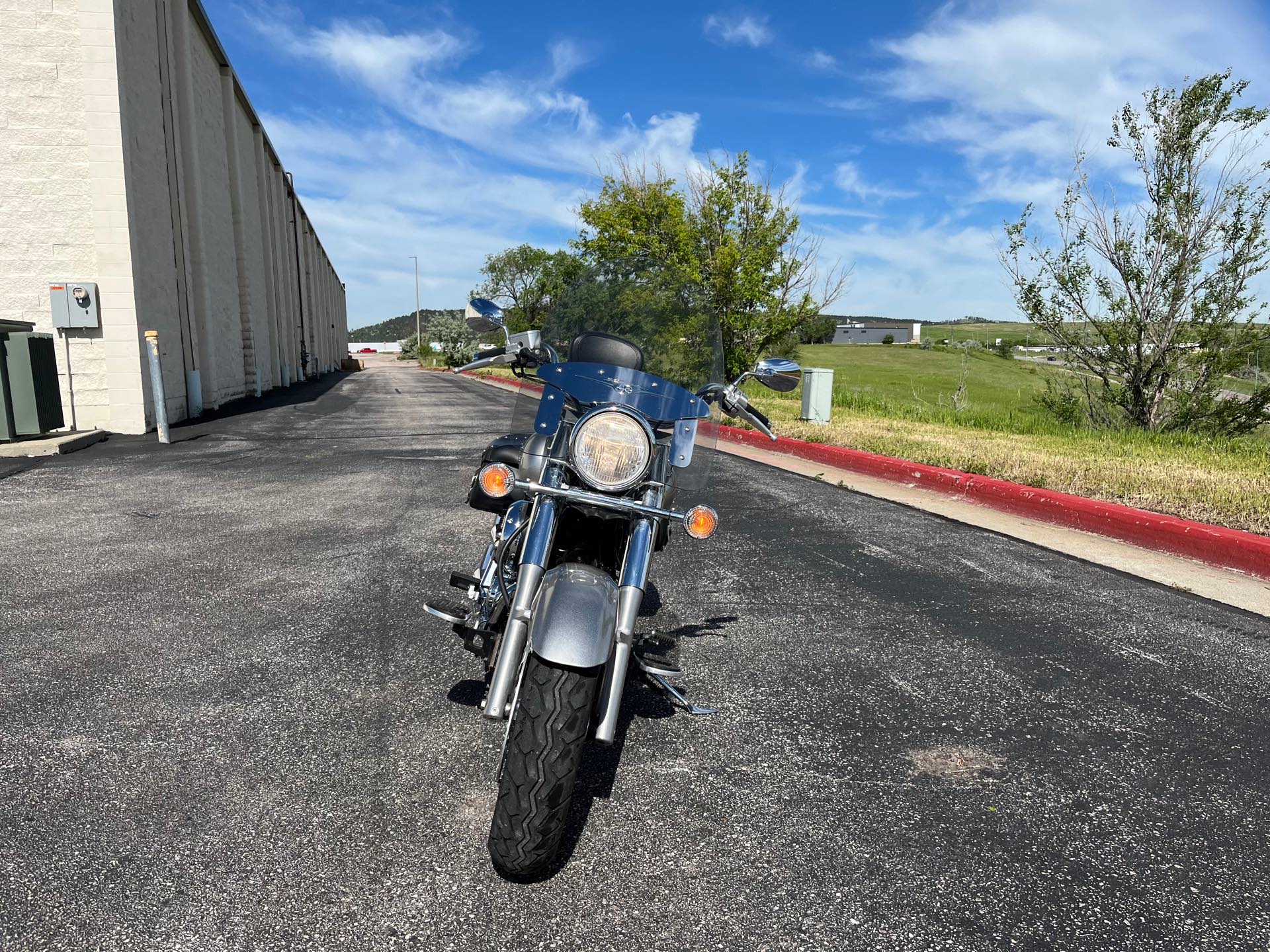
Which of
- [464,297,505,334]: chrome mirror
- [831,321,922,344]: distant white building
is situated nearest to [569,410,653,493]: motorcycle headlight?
[464,297,505,334]: chrome mirror

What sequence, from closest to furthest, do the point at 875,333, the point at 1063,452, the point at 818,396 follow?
the point at 1063,452
the point at 818,396
the point at 875,333

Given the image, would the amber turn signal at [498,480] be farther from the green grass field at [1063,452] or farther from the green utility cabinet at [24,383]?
the green utility cabinet at [24,383]

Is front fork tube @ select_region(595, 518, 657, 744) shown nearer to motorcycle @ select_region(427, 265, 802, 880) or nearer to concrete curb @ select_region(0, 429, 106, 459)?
motorcycle @ select_region(427, 265, 802, 880)

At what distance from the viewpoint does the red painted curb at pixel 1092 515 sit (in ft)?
18.0

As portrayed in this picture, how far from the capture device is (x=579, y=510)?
8.30ft

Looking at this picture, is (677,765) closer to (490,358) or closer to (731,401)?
(731,401)

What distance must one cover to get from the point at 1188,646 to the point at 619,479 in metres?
3.44

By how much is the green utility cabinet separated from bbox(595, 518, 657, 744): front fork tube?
1091cm

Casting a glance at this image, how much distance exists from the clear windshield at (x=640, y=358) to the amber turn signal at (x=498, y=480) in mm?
271

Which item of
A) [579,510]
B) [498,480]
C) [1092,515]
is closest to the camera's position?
[498,480]

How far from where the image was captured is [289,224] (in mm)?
34781

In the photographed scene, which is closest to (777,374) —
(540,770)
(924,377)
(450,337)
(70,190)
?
(540,770)

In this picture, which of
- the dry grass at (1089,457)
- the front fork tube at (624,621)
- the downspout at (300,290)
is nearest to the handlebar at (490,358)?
the front fork tube at (624,621)

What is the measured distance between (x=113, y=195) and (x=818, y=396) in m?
11.5
